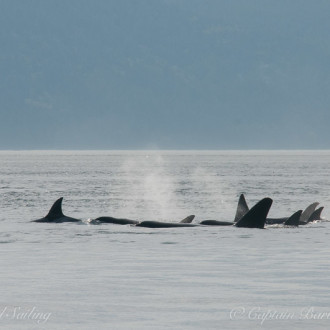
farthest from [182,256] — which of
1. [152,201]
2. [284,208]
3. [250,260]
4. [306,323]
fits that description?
[152,201]

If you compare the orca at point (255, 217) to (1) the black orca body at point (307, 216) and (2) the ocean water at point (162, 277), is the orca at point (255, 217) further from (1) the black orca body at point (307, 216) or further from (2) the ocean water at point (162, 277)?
(1) the black orca body at point (307, 216)

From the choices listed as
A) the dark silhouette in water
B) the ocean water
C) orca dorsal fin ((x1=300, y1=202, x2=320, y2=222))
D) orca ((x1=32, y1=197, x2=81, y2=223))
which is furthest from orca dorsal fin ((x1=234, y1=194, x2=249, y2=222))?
orca ((x1=32, y1=197, x2=81, y2=223))

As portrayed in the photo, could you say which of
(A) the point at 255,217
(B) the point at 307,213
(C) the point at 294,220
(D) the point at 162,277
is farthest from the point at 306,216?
(D) the point at 162,277

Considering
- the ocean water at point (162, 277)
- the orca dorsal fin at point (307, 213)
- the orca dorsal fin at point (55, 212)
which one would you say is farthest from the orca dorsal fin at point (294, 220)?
the orca dorsal fin at point (55, 212)

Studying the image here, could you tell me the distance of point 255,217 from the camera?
35.9 meters

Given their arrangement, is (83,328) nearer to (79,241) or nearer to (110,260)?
(110,260)

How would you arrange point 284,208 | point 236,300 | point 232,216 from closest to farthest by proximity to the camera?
point 236,300 < point 232,216 < point 284,208

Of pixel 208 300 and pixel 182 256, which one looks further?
→ pixel 182 256

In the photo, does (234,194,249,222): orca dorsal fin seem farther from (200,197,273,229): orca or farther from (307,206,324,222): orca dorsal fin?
(307,206,324,222): orca dorsal fin

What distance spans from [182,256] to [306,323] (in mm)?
10349

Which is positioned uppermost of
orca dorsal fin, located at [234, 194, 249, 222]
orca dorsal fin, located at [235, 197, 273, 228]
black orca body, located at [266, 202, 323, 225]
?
orca dorsal fin, located at [234, 194, 249, 222]

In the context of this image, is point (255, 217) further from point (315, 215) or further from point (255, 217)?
point (315, 215)

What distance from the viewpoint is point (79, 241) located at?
102ft

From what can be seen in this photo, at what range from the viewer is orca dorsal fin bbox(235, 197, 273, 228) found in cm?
3503
